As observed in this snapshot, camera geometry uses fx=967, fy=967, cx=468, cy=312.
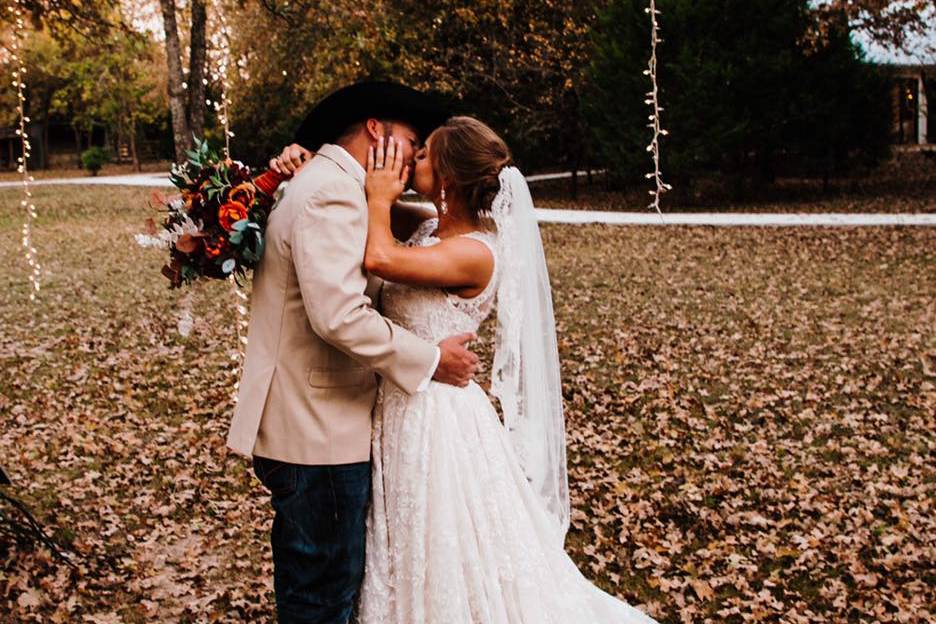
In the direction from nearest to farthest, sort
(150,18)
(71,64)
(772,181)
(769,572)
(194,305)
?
1. (769,572)
2. (194,305)
3. (150,18)
4. (772,181)
5. (71,64)

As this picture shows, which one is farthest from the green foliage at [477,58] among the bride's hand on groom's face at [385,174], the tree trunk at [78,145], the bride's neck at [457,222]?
the tree trunk at [78,145]

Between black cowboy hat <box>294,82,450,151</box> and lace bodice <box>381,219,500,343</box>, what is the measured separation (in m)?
0.43

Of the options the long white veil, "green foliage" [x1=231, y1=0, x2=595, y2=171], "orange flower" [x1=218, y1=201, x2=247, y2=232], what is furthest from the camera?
"green foliage" [x1=231, y1=0, x2=595, y2=171]

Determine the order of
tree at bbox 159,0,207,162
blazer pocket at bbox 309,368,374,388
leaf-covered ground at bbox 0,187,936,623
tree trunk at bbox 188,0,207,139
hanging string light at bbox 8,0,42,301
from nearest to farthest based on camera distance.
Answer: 1. blazer pocket at bbox 309,368,374,388
2. hanging string light at bbox 8,0,42,301
3. leaf-covered ground at bbox 0,187,936,623
4. tree at bbox 159,0,207,162
5. tree trunk at bbox 188,0,207,139

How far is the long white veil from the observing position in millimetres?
3527

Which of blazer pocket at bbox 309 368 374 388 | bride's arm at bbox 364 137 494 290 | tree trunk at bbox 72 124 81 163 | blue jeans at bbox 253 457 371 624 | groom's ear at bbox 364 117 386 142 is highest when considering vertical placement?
tree trunk at bbox 72 124 81 163

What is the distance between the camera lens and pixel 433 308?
10.9ft

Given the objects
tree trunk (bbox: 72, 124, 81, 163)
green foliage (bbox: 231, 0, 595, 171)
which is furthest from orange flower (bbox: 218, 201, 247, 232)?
tree trunk (bbox: 72, 124, 81, 163)

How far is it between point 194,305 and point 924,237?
14132 mm

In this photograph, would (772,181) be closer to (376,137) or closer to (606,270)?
(606,270)

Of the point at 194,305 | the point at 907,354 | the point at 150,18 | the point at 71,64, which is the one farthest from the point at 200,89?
the point at 71,64

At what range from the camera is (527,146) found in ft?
92.3

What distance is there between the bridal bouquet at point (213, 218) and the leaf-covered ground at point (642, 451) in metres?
2.48

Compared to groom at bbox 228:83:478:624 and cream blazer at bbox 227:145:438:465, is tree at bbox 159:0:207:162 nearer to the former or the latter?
groom at bbox 228:83:478:624
